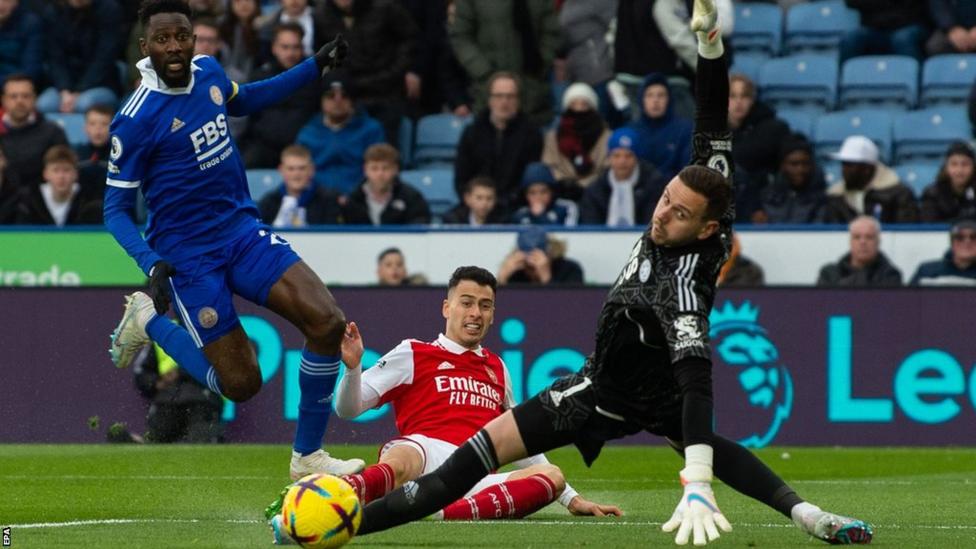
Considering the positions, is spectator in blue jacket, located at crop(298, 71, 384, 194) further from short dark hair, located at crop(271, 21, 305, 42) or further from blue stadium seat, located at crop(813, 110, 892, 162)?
blue stadium seat, located at crop(813, 110, 892, 162)

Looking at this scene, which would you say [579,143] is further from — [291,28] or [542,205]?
[291,28]

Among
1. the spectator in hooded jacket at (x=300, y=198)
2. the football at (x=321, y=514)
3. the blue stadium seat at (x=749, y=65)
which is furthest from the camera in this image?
the blue stadium seat at (x=749, y=65)

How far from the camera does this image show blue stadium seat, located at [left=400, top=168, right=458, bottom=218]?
59.1ft

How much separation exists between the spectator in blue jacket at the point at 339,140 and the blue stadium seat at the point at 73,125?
258 centimetres

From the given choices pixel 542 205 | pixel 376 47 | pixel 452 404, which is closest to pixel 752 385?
pixel 542 205

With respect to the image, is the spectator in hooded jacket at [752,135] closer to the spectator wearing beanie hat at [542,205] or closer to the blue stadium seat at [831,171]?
the blue stadium seat at [831,171]

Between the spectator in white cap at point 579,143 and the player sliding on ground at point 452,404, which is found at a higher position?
the spectator in white cap at point 579,143

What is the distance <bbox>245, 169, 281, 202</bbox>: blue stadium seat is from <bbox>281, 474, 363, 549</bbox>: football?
1082 centimetres

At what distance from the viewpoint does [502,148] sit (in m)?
17.3

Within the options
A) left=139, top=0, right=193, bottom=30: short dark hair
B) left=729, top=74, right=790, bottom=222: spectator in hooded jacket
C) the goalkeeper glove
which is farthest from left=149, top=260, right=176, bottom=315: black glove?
left=729, top=74, right=790, bottom=222: spectator in hooded jacket

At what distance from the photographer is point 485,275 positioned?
9.19 meters

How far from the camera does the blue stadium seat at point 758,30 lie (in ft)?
64.5

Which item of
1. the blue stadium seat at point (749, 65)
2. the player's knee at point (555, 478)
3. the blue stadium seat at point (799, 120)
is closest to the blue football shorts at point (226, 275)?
the player's knee at point (555, 478)

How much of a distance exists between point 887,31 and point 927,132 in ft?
4.42
